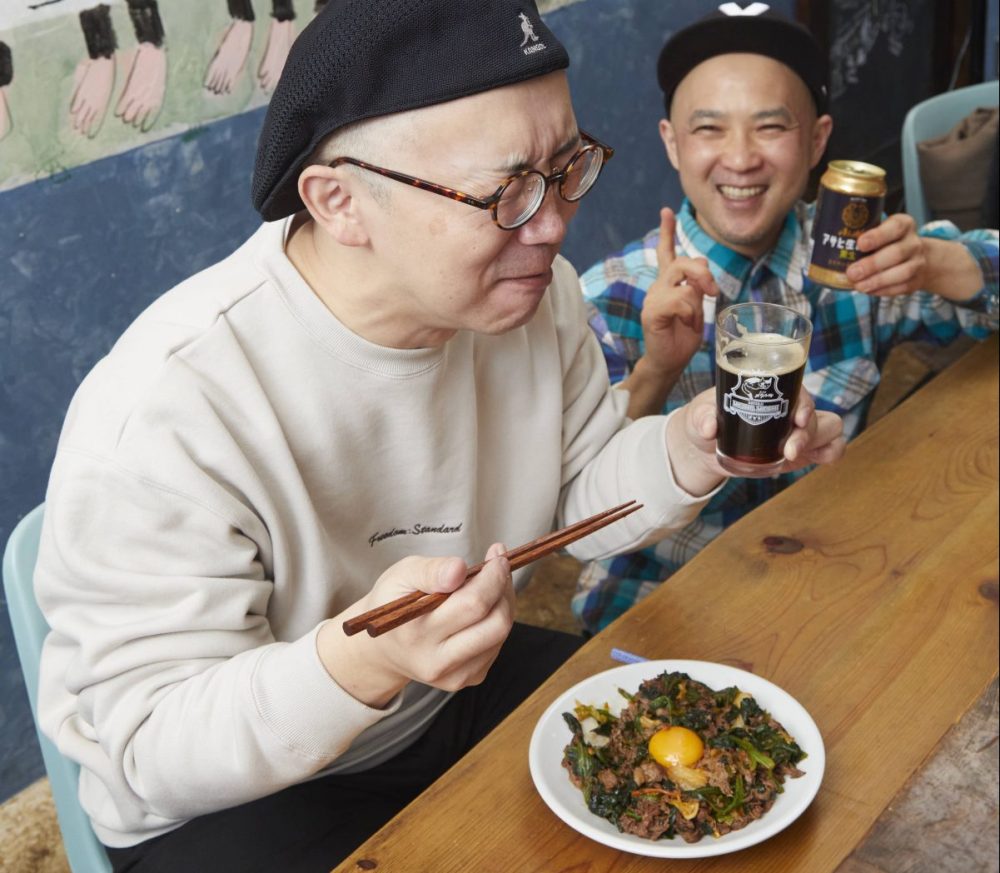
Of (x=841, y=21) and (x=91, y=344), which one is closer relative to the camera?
(x=91, y=344)

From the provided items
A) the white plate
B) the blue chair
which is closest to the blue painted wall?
the blue chair

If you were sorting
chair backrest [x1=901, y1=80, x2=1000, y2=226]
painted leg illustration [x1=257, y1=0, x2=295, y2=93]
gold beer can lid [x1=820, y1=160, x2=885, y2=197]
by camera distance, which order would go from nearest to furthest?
gold beer can lid [x1=820, y1=160, x2=885, y2=197], painted leg illustration [x1=257, y1=0, x2=295, y2=93], chair backrest [x1=901, y1=80, x2=1000, y2=226]

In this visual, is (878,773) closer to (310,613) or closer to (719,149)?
(310,613)

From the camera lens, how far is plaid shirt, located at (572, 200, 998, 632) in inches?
87.1

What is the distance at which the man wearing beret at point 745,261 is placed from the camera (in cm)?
212

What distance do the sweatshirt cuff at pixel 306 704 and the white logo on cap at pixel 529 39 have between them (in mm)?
676

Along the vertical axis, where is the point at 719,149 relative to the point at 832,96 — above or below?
above

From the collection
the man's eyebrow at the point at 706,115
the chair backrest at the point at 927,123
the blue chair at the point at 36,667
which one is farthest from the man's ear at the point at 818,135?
the blue chair at the point at 36,667

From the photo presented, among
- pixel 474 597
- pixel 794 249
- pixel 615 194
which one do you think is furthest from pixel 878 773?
pixel 615 194

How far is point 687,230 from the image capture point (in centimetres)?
Result: 226

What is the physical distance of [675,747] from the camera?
1274 mm

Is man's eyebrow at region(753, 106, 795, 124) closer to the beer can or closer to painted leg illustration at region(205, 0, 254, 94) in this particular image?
the beer can

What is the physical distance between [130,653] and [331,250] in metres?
0.55

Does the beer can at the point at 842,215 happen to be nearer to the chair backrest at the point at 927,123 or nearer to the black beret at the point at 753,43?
the black beret at the point at 753,43
